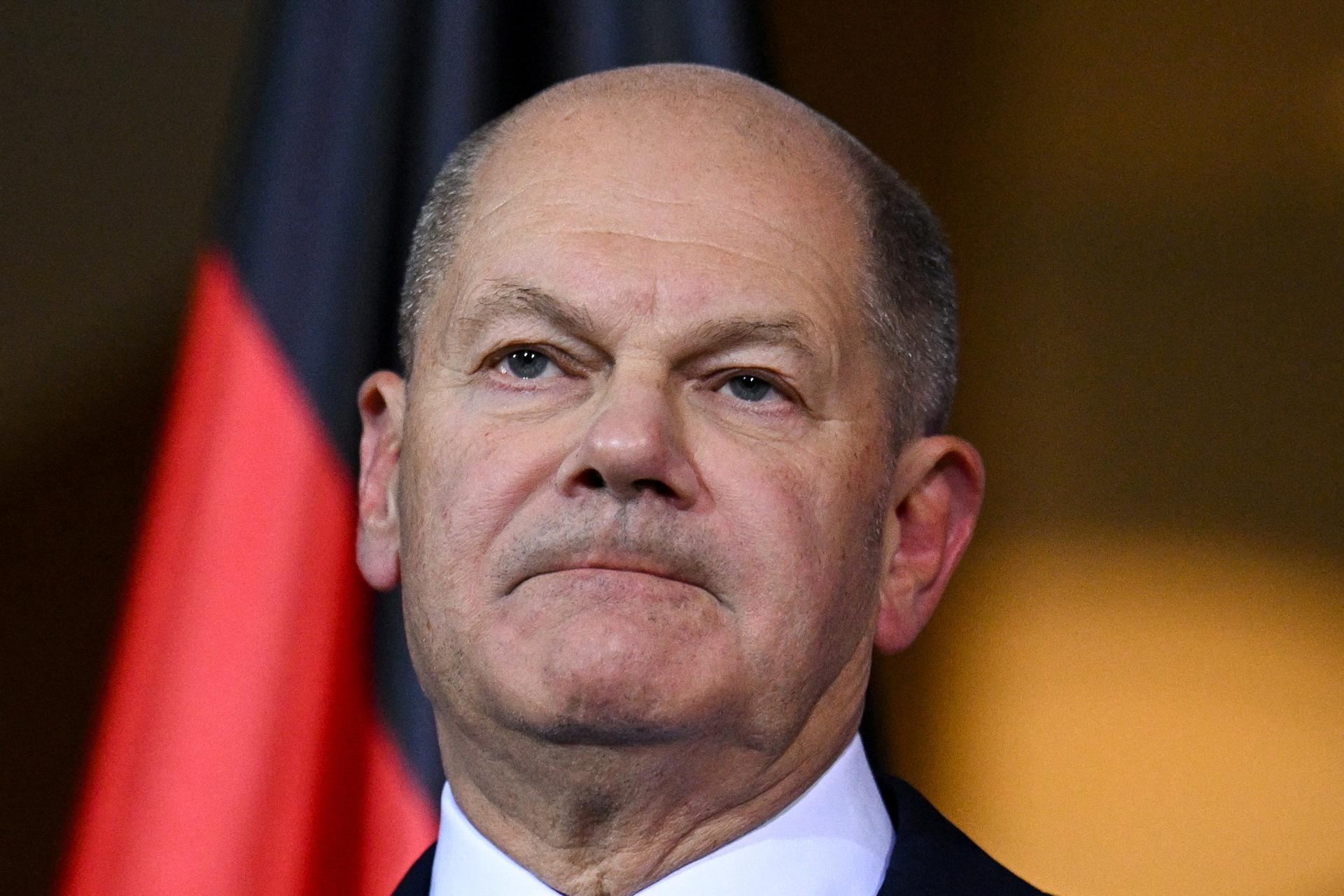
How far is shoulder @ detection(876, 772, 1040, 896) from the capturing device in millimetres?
1544

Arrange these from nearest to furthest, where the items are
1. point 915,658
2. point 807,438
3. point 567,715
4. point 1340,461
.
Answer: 1. point 567,715
2. point 807,438
3. point 1340,461
4. point 915,658

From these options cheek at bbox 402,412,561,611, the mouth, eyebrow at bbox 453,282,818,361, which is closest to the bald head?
eyebrow at bbox 453,282,818,361

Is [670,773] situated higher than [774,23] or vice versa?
[774,23]

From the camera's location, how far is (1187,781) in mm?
2162

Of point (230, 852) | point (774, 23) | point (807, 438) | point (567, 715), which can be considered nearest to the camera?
point (567, 715)

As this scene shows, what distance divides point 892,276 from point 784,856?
654 mm

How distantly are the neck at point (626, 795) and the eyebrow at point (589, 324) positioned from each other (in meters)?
0.36

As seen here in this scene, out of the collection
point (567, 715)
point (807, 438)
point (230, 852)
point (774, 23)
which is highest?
point (774, 23)

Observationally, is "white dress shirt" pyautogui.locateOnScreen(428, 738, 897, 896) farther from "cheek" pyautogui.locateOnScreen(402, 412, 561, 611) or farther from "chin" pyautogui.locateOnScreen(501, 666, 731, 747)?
"cheek" pyautogui.locateOnScreen(402, 412, 561, 611)

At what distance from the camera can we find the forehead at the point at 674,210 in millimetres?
1533

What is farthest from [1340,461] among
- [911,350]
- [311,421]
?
[311,421]

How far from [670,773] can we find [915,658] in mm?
973

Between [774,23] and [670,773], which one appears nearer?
[670,773]

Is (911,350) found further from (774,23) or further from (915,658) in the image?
(774,23)
